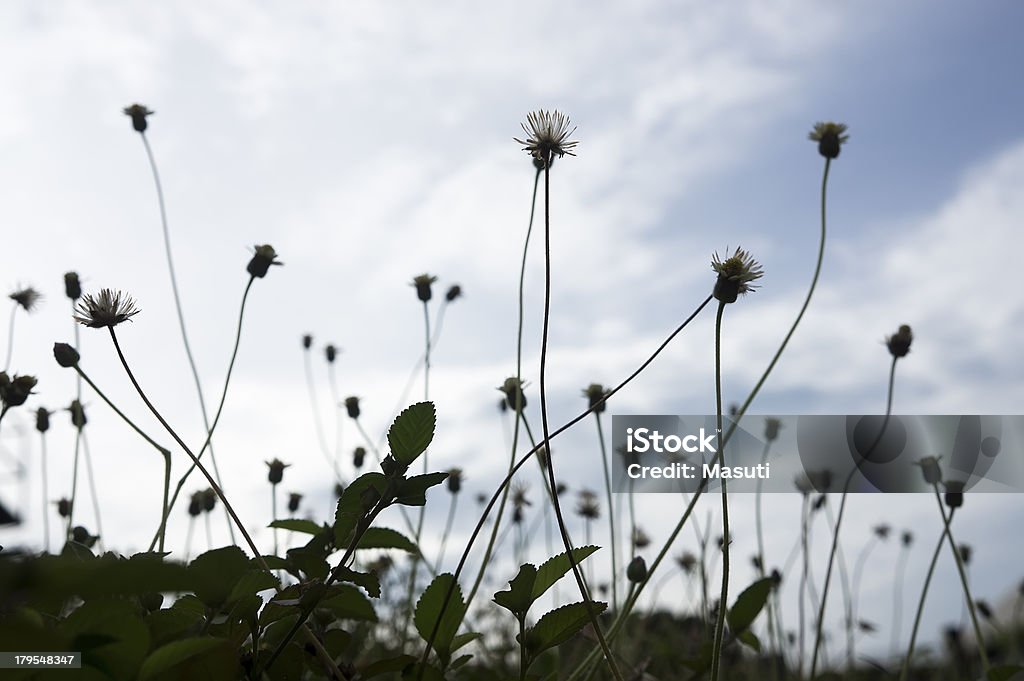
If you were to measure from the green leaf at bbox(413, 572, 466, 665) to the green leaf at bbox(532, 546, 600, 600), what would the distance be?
111 millimetres

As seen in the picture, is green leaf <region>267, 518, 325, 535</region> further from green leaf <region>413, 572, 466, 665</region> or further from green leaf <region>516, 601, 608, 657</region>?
green leaf <region>516, 601, 608, 657</region>

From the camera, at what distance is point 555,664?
2197mm

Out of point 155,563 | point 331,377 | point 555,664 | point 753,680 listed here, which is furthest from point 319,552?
point 753,680

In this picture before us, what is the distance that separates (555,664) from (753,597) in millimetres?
929

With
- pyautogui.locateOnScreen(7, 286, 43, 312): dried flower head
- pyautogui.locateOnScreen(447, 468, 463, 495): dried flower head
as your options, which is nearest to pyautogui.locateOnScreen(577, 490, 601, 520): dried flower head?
pyautogui.locateOnScreen(447, 468, 463, 495): dried flower head

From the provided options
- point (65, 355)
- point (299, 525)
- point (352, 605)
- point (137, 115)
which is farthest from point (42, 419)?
point (352, 605)

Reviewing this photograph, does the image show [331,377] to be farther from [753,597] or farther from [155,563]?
[155,563]

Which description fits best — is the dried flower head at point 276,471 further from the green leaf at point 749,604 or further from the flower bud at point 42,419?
the green leaf at point 749,604

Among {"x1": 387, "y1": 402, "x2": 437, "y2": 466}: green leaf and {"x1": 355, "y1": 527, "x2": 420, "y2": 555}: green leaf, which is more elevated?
{"x1": 387, "y1": 402, "x2": 437, "y2": 466}: green leaf

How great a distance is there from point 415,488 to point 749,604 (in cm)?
77

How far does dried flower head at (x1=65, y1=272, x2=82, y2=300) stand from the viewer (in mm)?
1952

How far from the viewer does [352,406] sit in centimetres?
222

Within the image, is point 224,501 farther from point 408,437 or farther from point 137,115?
point 137,115

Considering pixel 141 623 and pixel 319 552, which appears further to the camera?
pixel 319 552
